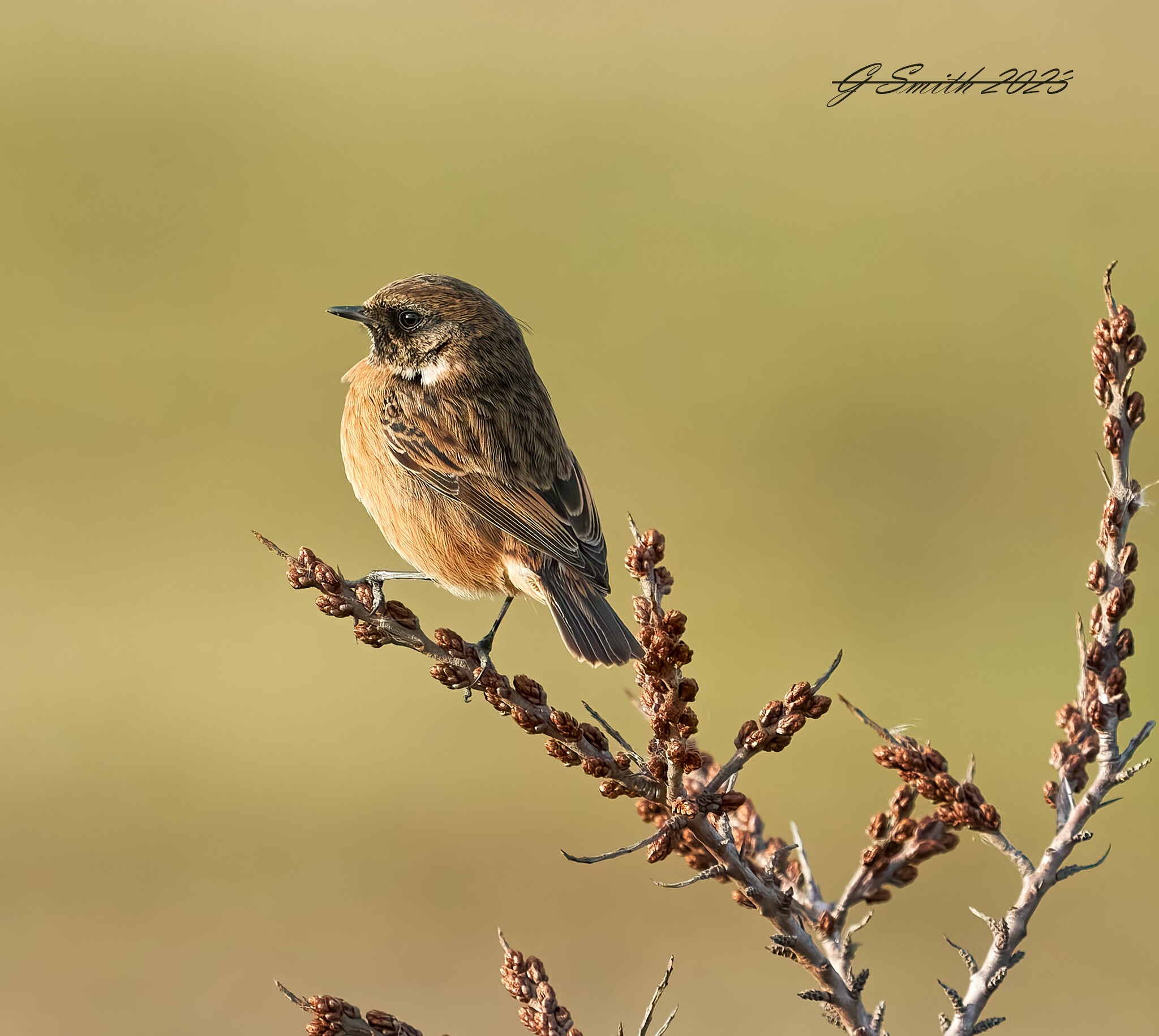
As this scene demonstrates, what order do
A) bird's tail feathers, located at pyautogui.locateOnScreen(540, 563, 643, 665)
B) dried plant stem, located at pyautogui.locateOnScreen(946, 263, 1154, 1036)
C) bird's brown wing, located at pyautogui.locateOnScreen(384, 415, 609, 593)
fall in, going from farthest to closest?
bird's brown wing, located at pyautogui.locateOnScreen(384, 415, 609, 593)
bird's tail feathers, located at pyautogui.locateOnScreen(540, 563, 643, 665)
dried plant stem, located at pyautogui.locateOnScreen(946, 263, 1154, 1036)

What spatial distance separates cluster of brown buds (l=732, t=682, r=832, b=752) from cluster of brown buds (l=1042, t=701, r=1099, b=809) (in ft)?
1.82

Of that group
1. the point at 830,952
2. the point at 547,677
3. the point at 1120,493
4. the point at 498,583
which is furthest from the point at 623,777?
the point at 547,677

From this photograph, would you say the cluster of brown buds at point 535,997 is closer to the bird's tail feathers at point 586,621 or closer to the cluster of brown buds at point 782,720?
the cluster of brown buds at point 782,720

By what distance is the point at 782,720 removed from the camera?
297 centimetres

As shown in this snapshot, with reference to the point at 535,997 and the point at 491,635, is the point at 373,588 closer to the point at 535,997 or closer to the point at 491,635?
the point at 491,635

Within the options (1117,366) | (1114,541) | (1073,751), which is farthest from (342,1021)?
(1117,366)

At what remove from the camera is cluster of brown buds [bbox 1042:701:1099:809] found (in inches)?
115

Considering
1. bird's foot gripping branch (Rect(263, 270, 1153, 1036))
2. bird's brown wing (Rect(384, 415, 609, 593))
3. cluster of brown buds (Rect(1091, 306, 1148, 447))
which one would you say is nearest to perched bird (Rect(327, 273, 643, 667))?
bird's brown wing (Rect(384, 415, 609, 593))

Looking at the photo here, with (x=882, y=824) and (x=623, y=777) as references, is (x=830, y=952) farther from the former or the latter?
(x=623, y=777)

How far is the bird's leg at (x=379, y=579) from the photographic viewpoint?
407 cm

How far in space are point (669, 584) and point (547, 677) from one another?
11796 millimetres

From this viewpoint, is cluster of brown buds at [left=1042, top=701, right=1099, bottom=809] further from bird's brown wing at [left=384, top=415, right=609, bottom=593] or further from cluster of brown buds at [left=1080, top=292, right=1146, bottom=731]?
bird's brown wing at [left=384, top=415, right=609, bottom=593]

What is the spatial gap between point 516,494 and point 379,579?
2.34ft

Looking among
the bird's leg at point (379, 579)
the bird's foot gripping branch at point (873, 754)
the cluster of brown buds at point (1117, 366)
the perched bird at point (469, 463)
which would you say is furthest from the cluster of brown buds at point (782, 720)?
the perched bird at point (469, 463)
